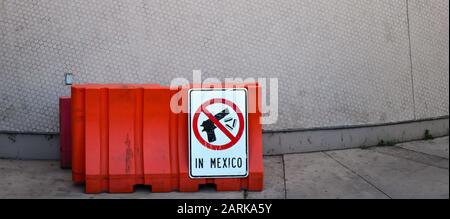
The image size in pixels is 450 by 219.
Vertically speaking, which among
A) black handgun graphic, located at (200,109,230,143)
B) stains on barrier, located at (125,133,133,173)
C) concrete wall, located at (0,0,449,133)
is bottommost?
stains on barrier, located at (125,133,133,173)

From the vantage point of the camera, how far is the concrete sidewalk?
6281 millimetres

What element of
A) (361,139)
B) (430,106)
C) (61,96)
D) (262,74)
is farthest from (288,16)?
(61,96)

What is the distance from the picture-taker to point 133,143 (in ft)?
21.1

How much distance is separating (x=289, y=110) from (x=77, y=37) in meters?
3.06

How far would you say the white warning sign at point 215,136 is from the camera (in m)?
6.40

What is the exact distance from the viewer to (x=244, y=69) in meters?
8.00

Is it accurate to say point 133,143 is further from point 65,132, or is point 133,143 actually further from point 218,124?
point 65,132

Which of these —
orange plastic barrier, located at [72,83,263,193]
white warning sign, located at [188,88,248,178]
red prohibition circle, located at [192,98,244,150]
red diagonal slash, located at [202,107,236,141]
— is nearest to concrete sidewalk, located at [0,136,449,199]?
orange plastic barrier, located at [72,83,263,193]

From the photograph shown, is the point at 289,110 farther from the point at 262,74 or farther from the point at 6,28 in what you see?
the point at 6,28

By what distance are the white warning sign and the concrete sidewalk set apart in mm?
275

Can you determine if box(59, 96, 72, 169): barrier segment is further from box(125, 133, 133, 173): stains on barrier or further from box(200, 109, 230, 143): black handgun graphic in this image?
box(200, 109, 230, 143): black handgun graphic
